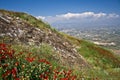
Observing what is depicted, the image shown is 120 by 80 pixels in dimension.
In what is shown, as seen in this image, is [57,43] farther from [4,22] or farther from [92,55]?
[92,55]

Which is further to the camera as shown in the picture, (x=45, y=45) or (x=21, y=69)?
(x=45, y=45)

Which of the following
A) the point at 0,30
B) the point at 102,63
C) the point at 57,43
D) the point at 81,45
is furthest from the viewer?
the point at 81,45

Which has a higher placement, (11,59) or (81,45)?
(11,59)

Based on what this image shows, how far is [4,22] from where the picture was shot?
1798 cm

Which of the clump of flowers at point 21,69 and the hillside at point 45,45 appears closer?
the clump of flowers at point 21,69

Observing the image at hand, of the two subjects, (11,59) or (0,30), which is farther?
(0,30)

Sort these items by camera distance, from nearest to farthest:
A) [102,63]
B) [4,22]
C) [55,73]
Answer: [55,73]
[4,22]
[102,63]

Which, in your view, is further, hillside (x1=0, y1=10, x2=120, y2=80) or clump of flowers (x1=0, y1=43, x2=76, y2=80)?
hillside (x1=0, y1=10, x2=120, y2=80)

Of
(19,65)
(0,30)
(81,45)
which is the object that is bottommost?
(81,45)

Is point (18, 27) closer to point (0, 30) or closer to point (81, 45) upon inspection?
point (0, 30)

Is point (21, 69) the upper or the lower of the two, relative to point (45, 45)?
upper

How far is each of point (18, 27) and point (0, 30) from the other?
2.79 meters

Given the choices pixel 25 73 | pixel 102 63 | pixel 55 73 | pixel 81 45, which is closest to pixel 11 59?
pixel 25 73

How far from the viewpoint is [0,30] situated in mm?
16250
